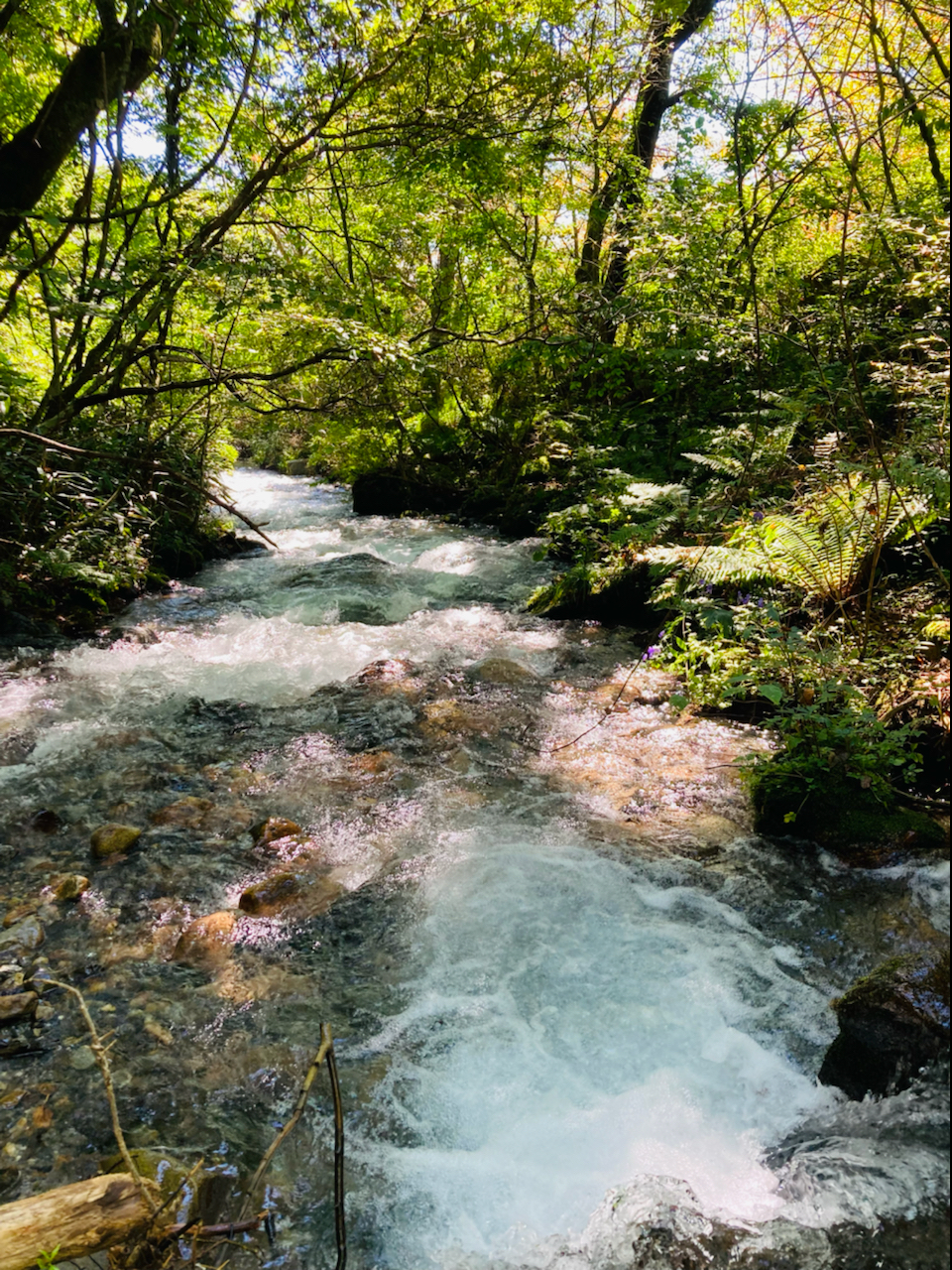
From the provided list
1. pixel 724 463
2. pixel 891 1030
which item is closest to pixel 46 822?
pixel 891 1030

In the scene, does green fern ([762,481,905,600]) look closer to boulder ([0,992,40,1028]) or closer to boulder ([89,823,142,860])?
boulder ([89,823,142,860])

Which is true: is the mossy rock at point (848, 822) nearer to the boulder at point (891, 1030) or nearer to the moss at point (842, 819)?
the moss at point (842, 819)

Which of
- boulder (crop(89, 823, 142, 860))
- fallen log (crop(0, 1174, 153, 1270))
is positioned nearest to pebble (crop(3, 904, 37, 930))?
boulder (crop(89, 823, 142, 860))

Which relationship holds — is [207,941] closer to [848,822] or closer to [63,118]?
[848,822]

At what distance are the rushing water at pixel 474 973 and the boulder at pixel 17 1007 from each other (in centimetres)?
5

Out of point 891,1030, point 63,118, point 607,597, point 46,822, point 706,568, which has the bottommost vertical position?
point 46,822

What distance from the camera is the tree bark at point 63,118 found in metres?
4.98

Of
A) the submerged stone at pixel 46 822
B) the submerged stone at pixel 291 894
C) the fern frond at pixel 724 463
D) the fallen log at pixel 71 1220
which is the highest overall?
the fern frond at pixel 724 463

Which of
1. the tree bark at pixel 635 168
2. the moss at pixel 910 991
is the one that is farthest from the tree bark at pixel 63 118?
the moss at pixel 910 991

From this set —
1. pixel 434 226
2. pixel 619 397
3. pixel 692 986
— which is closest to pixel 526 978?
pixel 692 986

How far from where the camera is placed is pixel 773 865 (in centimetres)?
355

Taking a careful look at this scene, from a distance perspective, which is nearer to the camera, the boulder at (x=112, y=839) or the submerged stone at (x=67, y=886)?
the submerged stone at (x=67, y=886)

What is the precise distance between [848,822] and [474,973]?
6.86 feet

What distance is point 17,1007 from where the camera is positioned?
104 inches
